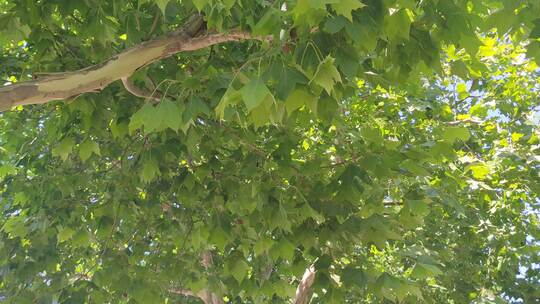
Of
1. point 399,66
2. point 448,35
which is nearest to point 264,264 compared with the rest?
point 399,66

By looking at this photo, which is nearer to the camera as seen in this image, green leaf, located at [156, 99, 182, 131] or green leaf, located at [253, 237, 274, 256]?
green leaf, located at [156, 99, 182, 131]

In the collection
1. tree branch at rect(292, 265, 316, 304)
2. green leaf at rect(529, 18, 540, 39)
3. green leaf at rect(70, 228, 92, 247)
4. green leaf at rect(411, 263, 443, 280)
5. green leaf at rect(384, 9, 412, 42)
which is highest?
green leaf at rect(529, 18, 540, 39)

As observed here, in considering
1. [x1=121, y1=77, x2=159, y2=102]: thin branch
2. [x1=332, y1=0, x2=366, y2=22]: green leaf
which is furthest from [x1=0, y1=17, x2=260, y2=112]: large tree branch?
[x1=332, y1=0, x2=366, y2=22]: green leaf

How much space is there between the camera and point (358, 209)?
3.44m

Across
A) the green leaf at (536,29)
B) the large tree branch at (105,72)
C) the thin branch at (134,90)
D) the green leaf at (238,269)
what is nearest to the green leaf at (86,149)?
the thin branch at (134,90)

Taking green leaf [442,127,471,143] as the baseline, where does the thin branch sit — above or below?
below

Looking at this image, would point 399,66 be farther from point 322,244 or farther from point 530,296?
point 530,296

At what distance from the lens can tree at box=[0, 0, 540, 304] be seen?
2.26 m

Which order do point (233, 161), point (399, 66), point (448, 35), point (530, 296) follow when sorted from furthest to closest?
point (530, 296)
point (233, 161)
point (399, 66)
point (448, 35)

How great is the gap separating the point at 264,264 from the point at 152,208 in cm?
137

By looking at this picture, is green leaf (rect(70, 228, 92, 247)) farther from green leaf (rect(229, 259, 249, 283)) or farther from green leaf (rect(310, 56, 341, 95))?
green leaf (rect(310, 56, 341, 95))

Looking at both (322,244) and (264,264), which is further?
(264,264)

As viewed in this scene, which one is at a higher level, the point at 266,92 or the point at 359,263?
the point at 266,92

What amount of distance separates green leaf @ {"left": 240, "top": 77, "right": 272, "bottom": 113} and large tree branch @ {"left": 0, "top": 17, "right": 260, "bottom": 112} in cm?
119
